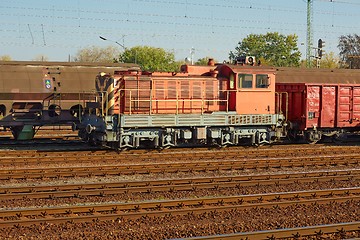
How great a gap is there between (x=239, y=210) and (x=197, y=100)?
10.4 m

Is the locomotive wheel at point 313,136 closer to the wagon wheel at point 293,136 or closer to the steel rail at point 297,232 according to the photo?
the wagon wheel at point 293,136

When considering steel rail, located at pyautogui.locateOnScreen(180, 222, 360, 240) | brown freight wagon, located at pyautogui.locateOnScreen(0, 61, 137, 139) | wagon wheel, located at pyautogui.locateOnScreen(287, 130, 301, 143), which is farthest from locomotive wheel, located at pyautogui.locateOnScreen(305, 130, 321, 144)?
steel rail, located at pyautogui.locateOnScreen(180, 222, 360, 240)

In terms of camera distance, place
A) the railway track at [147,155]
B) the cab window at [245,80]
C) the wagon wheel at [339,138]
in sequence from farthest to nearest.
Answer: the wagon wheel at [339,138] < the cab window at [245,80] < the railway track at [147,155]

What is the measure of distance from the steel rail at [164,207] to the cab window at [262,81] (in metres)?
9.30

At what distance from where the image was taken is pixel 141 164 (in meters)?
15.9

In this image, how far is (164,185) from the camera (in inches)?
500

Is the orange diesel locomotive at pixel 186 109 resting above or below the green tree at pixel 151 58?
below

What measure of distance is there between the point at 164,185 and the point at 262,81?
31.3ft

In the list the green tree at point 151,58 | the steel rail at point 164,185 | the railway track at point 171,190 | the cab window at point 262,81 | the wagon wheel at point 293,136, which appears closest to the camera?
the railway track at point 171,190

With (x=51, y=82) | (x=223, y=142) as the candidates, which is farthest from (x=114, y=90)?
(x=51, y=82)

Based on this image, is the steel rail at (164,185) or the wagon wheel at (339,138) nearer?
the steel rail at (164,185)

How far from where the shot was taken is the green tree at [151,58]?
8050 cm

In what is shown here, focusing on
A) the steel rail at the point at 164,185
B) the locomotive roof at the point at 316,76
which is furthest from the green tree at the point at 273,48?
the steel rail at the point at 164,185

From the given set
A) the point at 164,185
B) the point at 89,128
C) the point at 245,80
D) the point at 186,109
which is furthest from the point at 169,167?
the point at 245,80
